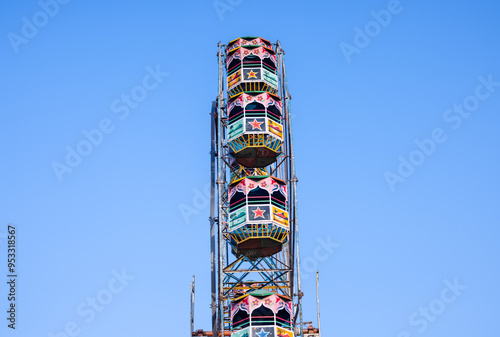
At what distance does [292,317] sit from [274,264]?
656cm

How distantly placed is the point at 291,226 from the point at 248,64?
636 inches

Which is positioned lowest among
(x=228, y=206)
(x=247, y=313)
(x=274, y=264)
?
(x=247, y=313)

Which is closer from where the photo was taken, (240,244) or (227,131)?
(240,244)

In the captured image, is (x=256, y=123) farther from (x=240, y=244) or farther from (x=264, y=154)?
(x=240, y=244)

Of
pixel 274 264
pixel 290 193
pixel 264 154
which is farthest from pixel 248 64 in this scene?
A: pixel 274 264

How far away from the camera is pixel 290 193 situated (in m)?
65.8

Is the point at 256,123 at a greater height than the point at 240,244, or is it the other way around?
the point at 256,123

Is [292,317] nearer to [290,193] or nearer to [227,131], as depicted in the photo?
[290,193]

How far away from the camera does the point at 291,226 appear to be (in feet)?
212

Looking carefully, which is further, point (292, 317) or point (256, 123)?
point (256, 123)
